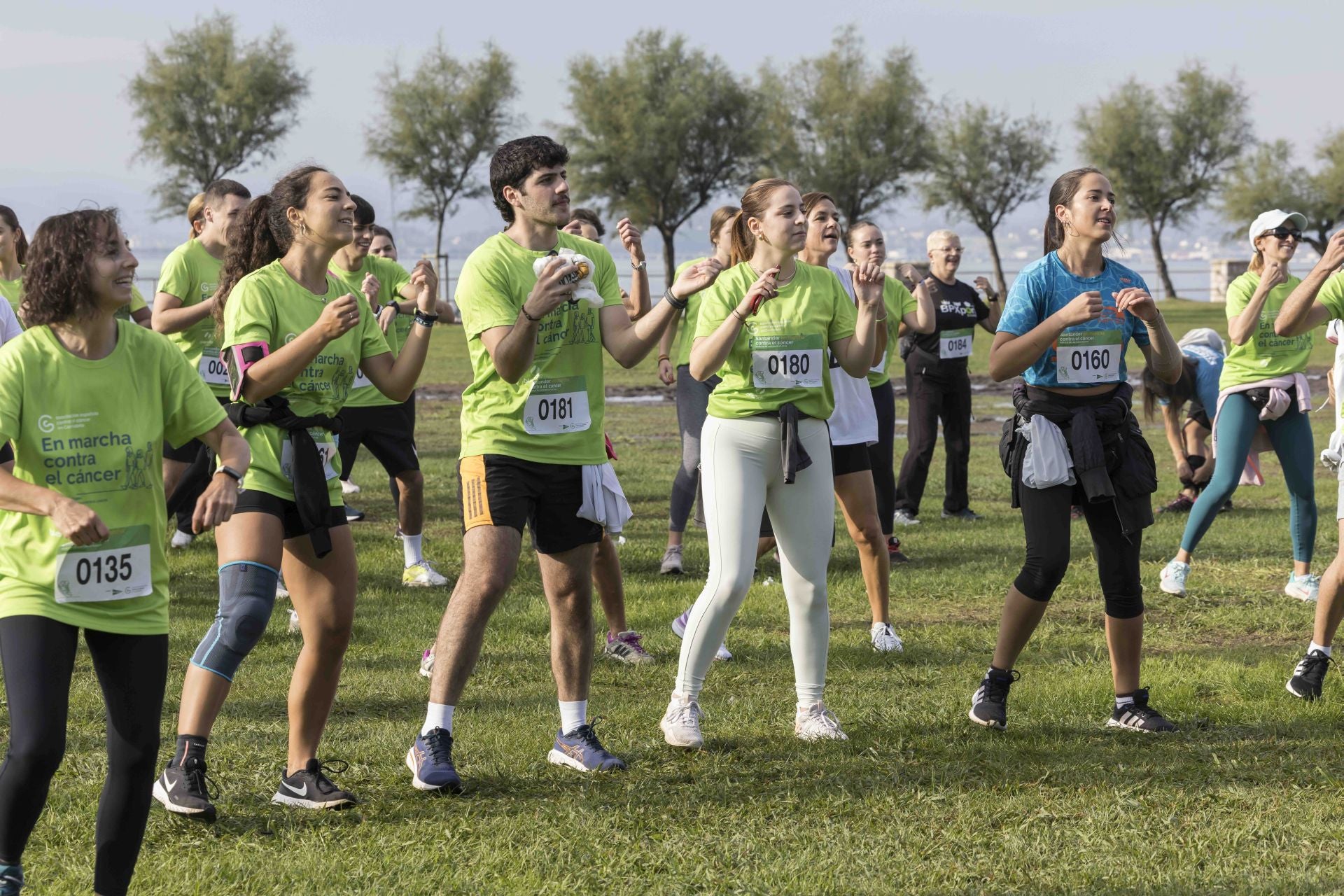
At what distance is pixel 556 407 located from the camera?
5191 millimetres

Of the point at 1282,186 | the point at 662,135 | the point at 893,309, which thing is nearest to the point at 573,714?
the point at 893,309

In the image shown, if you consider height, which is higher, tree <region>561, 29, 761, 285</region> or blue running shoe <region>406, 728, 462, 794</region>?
tree <region>561, 29, 761, 285</region>

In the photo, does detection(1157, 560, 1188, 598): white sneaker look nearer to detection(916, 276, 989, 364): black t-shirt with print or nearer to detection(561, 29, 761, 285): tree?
detection(916, 276, 989, 364): black t-shirt with print

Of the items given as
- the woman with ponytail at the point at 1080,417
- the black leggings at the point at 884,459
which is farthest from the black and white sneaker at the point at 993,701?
the black leggings at the point at 884,459

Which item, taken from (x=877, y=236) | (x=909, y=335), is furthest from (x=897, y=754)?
(x=909, y=335)

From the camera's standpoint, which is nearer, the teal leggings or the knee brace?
the knee brace

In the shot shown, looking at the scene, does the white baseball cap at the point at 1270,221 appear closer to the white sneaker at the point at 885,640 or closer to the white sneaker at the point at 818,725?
the white sneaker at the point at 885,640

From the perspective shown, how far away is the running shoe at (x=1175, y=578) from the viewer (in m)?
8.55

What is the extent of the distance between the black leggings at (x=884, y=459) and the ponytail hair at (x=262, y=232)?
4718 mm

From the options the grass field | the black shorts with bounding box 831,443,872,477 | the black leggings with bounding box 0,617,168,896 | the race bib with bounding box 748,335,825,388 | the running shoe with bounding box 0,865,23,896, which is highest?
the race bib with bounding box 748,335,825,388

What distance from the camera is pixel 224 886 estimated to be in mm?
4207

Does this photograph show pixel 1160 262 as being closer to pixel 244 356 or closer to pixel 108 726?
pixel 244 356

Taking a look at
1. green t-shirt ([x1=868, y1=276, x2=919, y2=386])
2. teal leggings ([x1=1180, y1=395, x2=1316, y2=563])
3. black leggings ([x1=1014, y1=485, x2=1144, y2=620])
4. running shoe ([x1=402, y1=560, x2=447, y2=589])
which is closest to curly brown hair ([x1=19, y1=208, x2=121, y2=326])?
black leggings ([x1=1014, y1=485, x2=1144, y2=620])

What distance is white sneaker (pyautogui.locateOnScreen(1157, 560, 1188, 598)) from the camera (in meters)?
8.55
